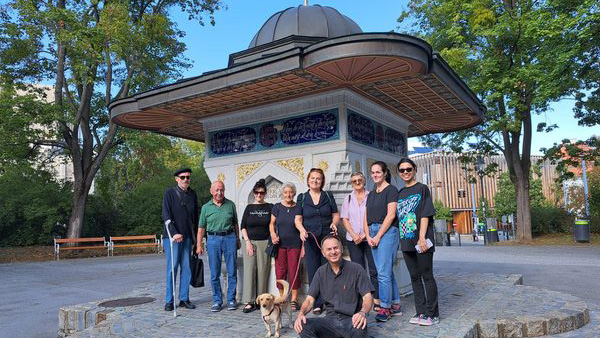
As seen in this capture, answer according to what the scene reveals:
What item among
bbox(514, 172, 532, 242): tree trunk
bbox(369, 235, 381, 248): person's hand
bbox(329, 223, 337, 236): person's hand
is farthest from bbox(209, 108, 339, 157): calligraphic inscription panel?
bbox(514, 172, 532, 242): tree trunk

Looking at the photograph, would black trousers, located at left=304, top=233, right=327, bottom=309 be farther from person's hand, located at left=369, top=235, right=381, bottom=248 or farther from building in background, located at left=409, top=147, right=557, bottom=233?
building in background, located at left=409, top=147, right=557, bottom=233

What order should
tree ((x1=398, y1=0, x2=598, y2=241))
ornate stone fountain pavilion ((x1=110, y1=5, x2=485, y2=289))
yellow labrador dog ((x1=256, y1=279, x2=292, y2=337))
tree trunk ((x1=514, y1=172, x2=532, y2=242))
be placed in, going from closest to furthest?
yellow labrador dog ((x1=256, y1=279, x2=292, y2=337)) < ornate stone fountain pavilion ((x1=110, y1=5, x2=485, y2=289)) < tree ((x1=398, y1=0, x2=598, y2=241)) < tree trunk ((x1=514, y1=172, x2=532, y2=242))

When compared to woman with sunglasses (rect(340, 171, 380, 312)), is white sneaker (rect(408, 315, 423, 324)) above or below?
below

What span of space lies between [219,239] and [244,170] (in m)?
1.68

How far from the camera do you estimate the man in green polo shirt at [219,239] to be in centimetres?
562

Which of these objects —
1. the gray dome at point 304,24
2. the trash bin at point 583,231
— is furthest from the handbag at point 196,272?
the trash bin at point 583,231

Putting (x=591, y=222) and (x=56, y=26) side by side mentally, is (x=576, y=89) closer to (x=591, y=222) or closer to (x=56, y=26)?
(x=591, y=222)

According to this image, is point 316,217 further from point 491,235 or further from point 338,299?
point 491,235

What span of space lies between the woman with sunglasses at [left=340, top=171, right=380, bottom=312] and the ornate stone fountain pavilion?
0.91 meters

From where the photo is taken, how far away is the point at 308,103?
6.37 meters

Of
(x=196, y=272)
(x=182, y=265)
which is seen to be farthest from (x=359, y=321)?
(x=182, y=265)

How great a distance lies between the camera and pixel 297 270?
5227 millimetres

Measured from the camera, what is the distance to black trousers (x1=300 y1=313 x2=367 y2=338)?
3.52 metres

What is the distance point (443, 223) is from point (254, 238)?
20139 mm
